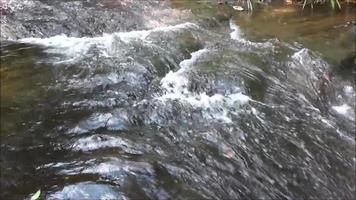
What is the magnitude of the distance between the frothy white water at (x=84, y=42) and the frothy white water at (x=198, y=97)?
0.83 meters

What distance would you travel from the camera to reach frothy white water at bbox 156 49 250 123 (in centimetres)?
420

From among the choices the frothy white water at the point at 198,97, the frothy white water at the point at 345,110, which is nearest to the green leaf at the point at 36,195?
the frothy white water at the point at 198,97

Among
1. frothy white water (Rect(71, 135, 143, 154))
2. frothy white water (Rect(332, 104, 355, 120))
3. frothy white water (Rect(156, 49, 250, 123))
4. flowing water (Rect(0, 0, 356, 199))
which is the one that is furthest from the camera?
frothy white water (Rect(332, 104, 355, 120))

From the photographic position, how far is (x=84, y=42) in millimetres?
5426

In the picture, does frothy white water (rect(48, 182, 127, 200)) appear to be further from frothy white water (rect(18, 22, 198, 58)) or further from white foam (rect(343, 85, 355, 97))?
white foam (rect(343, 85, 355, 97))

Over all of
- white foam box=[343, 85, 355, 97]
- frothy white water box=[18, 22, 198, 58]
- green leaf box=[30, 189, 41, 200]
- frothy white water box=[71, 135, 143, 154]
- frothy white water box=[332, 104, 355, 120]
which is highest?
Answer: frothy white water box=[18, 22, 198, 58]

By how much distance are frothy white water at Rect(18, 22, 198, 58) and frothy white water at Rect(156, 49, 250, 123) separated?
0.83 metres

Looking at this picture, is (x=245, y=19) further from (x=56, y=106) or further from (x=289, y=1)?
(x=56, y=106)

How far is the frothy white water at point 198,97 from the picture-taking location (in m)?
4.20

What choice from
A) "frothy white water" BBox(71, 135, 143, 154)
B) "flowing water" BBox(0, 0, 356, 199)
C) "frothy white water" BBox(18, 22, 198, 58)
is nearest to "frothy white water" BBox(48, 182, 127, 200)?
"flowing water" BBox(0, 0, 356, 199)

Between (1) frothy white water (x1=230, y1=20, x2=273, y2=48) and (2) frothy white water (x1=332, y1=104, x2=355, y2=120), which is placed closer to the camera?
(2) frothy white water (x1=332, y1=104, x2=355, y2=120)

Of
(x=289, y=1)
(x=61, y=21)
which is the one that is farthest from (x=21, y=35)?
(x=289, y=1)

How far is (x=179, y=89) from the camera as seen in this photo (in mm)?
4523

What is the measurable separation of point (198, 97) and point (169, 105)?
1.21ft
